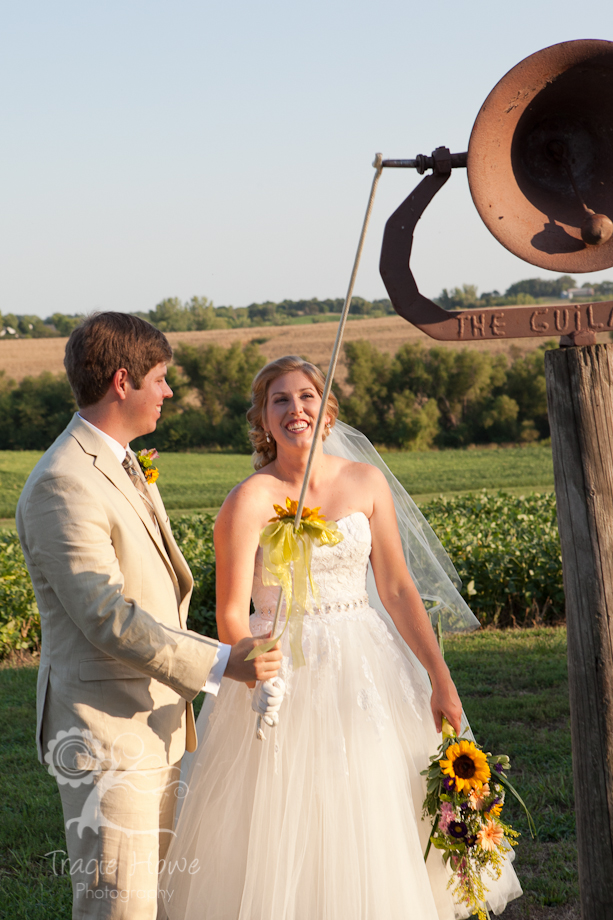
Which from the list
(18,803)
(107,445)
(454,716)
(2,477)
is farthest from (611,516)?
(2,477)

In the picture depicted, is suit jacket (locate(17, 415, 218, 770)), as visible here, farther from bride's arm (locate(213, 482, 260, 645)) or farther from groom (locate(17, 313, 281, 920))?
bride's arm (locate(213, 482, 260, 645))

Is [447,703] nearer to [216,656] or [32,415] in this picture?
[216,656]

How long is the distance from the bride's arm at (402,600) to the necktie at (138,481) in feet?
3.41

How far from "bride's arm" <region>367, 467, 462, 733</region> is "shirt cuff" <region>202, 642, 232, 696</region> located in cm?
99

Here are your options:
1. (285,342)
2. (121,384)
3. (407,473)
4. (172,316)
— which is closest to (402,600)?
(121,384)

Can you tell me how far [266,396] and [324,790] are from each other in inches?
64.0

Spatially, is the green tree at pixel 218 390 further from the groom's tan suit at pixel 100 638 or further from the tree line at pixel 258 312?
the groom's tan suit at pixel 100 638

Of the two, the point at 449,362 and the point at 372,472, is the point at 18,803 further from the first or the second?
the point at 449,362

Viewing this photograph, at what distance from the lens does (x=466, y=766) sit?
2.92 meters

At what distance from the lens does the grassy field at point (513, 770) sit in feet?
12.4

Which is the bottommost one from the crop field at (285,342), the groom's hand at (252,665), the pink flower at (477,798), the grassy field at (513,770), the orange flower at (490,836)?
the grassy field at (513,770)

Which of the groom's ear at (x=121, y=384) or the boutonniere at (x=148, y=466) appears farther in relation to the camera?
the boutonniere at (x=148, y=466)

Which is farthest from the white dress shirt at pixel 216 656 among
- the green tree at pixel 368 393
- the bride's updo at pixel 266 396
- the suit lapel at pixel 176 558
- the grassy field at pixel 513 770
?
the green tree at pixel 368 393

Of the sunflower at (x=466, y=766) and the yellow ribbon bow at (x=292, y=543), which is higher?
the yellow ribbon bow at (x=292, y=543)
